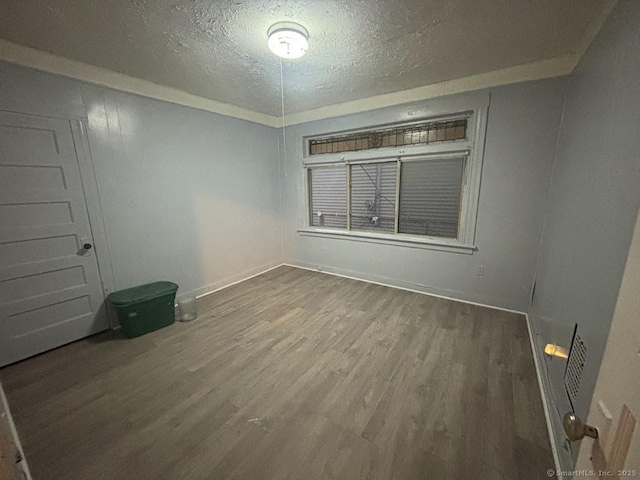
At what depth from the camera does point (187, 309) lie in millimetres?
2779

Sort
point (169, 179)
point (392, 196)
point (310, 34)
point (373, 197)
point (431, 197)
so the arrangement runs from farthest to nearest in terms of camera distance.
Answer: point (373, 197)
point (392, 196)
point (431, 197)
point (169, 179)
point (310, 34)

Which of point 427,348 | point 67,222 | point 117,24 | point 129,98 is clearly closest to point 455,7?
point 117,24

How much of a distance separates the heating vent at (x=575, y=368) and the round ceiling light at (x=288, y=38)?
251cm

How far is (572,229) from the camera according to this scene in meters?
1.58

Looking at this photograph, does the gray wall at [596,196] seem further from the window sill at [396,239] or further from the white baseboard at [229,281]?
the white baseboard at [229,281]


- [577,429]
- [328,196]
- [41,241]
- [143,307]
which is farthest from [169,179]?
[577,429]

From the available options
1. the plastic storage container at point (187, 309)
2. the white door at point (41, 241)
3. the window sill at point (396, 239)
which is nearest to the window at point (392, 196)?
the window sill at point (396, 239)

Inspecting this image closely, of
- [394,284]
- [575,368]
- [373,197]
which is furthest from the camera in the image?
[373,197]

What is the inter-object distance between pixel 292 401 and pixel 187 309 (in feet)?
5.65

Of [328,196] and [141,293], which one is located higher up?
[328,196]

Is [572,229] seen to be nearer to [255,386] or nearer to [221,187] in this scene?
[255,386]

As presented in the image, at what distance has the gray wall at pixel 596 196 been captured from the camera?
3.35 feet

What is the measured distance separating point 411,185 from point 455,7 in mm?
1954

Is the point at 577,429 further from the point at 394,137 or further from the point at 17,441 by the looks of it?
the point at 394,137
